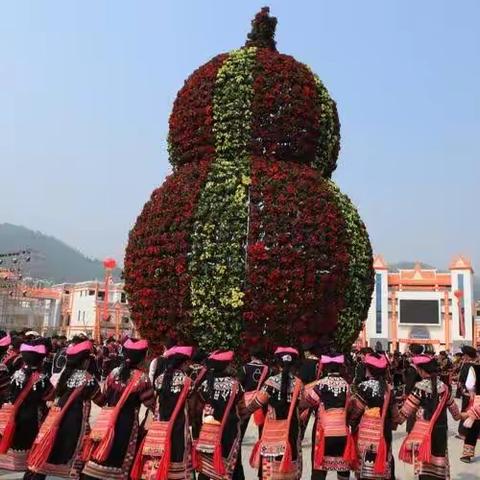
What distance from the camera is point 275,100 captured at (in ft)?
33.1

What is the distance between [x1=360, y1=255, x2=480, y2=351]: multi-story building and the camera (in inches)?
2436

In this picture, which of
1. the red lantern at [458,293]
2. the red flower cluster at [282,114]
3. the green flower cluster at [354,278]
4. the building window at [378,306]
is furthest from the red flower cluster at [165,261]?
the red lantern at [458,293]

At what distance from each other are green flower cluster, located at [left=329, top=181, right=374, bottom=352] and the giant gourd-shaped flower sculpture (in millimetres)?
23

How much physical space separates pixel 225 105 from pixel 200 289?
10.7 ft

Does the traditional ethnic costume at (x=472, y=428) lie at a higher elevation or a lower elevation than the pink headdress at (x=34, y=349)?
lower

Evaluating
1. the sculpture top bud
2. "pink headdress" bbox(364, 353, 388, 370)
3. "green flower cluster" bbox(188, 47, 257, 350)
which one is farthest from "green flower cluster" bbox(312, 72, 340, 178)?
"pink headdress" bbox(364, 353, 388, 370)

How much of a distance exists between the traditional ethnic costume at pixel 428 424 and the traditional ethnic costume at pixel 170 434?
7.66ft

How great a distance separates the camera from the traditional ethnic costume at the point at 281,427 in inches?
231

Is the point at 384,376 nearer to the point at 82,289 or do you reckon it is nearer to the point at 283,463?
the point at 283,463

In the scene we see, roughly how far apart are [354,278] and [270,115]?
122 inches

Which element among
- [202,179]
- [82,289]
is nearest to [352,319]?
[202,179]

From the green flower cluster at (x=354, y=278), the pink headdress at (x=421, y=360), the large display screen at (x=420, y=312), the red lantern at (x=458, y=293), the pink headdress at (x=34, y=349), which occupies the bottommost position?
the pink headdress at (x=34, y=349)

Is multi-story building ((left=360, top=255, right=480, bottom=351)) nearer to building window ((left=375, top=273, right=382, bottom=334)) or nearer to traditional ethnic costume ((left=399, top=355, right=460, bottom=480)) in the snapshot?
building window ((left=375, top=273, right=382, bottom=334))

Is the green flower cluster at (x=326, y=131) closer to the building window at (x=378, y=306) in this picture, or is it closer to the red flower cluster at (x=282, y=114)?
the red flower cluster at (x=282, y=114)
